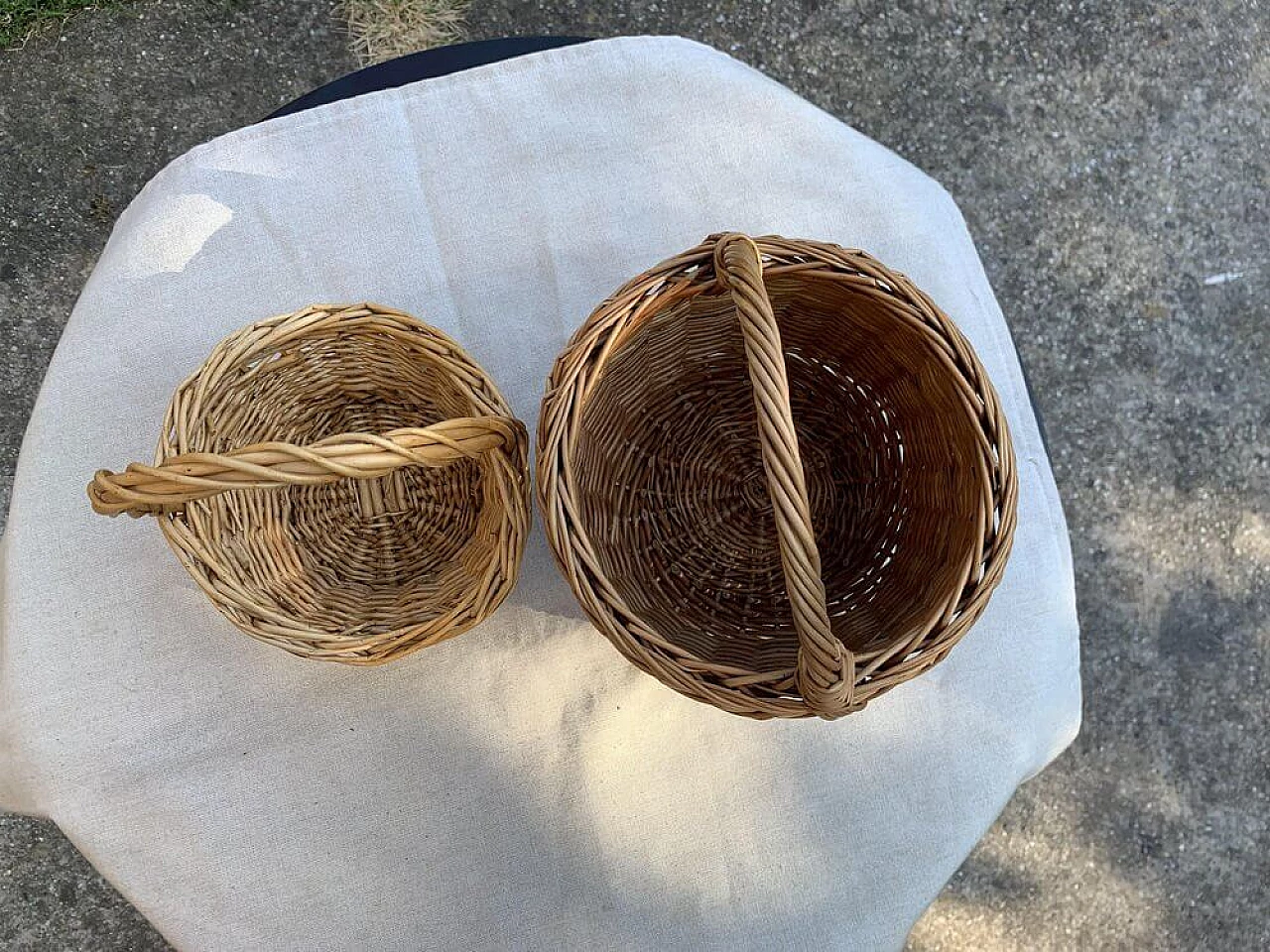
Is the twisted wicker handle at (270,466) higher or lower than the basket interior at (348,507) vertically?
higher

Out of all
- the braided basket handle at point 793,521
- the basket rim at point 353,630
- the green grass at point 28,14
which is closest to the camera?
the braided basket handle at point 793,521

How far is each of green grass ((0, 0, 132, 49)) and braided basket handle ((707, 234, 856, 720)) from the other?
1284 millimetres

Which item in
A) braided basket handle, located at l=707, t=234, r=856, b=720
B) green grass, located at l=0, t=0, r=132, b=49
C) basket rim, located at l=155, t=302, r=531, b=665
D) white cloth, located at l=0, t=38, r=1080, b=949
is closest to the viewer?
braided basket handle, located at l=707, t=234, r=856, b=720

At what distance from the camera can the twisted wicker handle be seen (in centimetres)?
58

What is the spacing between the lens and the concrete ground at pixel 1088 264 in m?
1.31

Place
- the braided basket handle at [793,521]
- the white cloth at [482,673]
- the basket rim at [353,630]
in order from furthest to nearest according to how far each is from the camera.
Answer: the white cloth at [482,673] < the basket rim at [353,630] < the braided basket handle at [793,521]

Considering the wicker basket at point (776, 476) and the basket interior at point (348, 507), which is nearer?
the wicker basket at point (776, 476)

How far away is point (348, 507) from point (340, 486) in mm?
22

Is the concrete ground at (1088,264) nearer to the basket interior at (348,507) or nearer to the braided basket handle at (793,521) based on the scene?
the basket interior at (348,507)

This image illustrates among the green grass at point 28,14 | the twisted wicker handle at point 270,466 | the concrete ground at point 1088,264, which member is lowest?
the concrete ground at point 1088,264

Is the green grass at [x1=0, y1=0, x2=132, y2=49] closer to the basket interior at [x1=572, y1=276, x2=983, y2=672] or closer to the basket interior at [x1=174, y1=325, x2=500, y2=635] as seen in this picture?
the basket interior at [x1=174, y1=325, x2=500, y2=635]

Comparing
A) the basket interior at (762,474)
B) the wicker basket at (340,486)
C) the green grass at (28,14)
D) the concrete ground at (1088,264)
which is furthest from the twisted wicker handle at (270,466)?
the green grass at (28,14)

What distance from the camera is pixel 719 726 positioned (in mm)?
831

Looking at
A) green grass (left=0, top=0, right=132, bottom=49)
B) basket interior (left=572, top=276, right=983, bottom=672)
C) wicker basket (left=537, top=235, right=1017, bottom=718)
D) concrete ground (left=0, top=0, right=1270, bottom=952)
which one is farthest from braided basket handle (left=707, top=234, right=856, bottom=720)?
green grass (left=0, top=0, right=132, bottom=49)
